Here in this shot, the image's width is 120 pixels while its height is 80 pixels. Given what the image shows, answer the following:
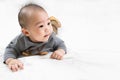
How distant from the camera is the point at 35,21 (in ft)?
4.13

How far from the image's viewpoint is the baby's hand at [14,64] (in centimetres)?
119

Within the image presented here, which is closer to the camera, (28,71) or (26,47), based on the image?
(28,71)

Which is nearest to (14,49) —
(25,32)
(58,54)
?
(25,32)

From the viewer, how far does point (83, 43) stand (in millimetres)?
1539

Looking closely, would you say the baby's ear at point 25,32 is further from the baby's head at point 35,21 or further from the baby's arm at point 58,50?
the baby's arm at point 58,50

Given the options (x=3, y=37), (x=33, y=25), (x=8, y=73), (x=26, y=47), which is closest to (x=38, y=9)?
(x=33, y=25)

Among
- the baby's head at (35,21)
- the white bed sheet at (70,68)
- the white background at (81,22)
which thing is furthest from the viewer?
the white background at (81,22)

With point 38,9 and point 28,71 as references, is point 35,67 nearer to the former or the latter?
point 28,71

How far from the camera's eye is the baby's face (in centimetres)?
125

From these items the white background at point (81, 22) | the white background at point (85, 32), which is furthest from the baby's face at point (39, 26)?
the white background at point (81, 22)

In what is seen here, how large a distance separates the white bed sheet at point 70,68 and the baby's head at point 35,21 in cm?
10

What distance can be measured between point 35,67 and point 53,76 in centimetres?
9

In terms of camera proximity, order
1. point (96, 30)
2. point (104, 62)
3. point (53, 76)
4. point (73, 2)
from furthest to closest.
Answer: point (73, 2)
point (96, 30)
point (104, 62)
point (53, 76)

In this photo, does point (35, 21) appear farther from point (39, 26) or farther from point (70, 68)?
point (70, 68)
